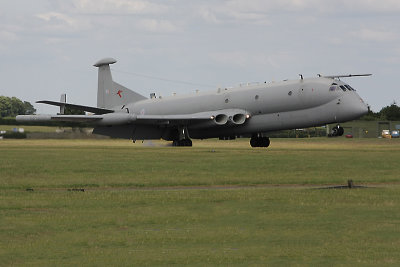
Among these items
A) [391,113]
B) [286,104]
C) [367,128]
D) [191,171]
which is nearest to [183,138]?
[286,104]

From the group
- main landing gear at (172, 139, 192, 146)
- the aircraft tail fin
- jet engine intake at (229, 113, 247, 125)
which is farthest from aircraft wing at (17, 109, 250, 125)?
the aircraft tail fin

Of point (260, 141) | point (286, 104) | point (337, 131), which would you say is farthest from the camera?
point (260, 141)

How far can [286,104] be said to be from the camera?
44375 millimetres

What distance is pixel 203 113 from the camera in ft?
162

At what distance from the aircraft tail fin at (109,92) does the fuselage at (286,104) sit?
9068mm

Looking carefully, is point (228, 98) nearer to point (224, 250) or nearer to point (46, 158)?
point (46, 158)

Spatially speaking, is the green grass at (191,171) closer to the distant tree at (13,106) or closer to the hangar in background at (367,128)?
the hangar in background at (367,128)

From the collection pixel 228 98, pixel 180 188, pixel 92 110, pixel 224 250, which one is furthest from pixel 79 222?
pixel 92 110

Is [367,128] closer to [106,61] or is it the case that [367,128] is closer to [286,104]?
[106,61]

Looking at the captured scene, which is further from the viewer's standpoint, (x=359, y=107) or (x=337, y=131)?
(x=359, y=107)

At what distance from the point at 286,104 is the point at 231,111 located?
4.32 metres

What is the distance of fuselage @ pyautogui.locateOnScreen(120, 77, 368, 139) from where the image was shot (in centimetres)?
4322

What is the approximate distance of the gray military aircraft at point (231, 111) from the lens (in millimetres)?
43469

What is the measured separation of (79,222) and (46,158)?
21.0 metres
